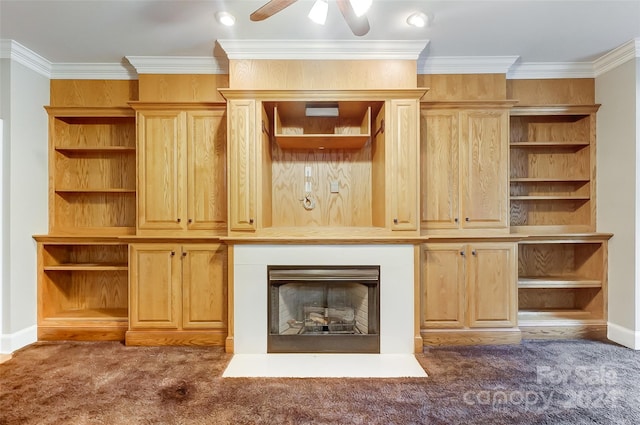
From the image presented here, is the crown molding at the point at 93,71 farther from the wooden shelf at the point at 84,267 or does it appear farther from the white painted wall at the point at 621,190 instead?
the white painted wall at the point at 621,190

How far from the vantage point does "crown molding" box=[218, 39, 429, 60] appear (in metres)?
2.79

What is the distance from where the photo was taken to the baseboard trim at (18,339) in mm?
2852

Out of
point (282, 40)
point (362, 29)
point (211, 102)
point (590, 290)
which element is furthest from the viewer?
point (590, 290)

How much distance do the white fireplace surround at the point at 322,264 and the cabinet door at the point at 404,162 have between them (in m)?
0.31

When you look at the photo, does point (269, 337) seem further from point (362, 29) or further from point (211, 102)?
point (362, 29)

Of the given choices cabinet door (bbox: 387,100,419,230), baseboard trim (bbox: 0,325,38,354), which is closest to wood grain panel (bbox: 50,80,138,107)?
baseboard trim (bbox: 0,325,38,354)

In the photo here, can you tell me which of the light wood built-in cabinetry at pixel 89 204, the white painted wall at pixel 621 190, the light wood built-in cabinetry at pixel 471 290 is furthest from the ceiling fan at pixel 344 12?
the white painted wall at pixel 621 190

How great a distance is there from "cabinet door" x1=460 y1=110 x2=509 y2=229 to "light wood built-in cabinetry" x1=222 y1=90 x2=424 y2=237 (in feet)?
1.93

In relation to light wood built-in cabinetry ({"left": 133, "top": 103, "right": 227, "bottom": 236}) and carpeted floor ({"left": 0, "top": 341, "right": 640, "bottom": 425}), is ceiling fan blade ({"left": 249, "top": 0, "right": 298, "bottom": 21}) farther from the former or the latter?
carpeted floor ({"left": 0, "top": 341, "right": 640, "bottom": 425})

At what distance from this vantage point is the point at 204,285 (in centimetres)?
300

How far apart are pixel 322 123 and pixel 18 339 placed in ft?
10.8

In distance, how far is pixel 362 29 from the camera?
196cm

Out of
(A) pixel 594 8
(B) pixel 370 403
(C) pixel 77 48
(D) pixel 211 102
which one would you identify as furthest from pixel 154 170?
(A) pixel 594 8

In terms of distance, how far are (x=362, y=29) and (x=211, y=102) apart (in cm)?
159
